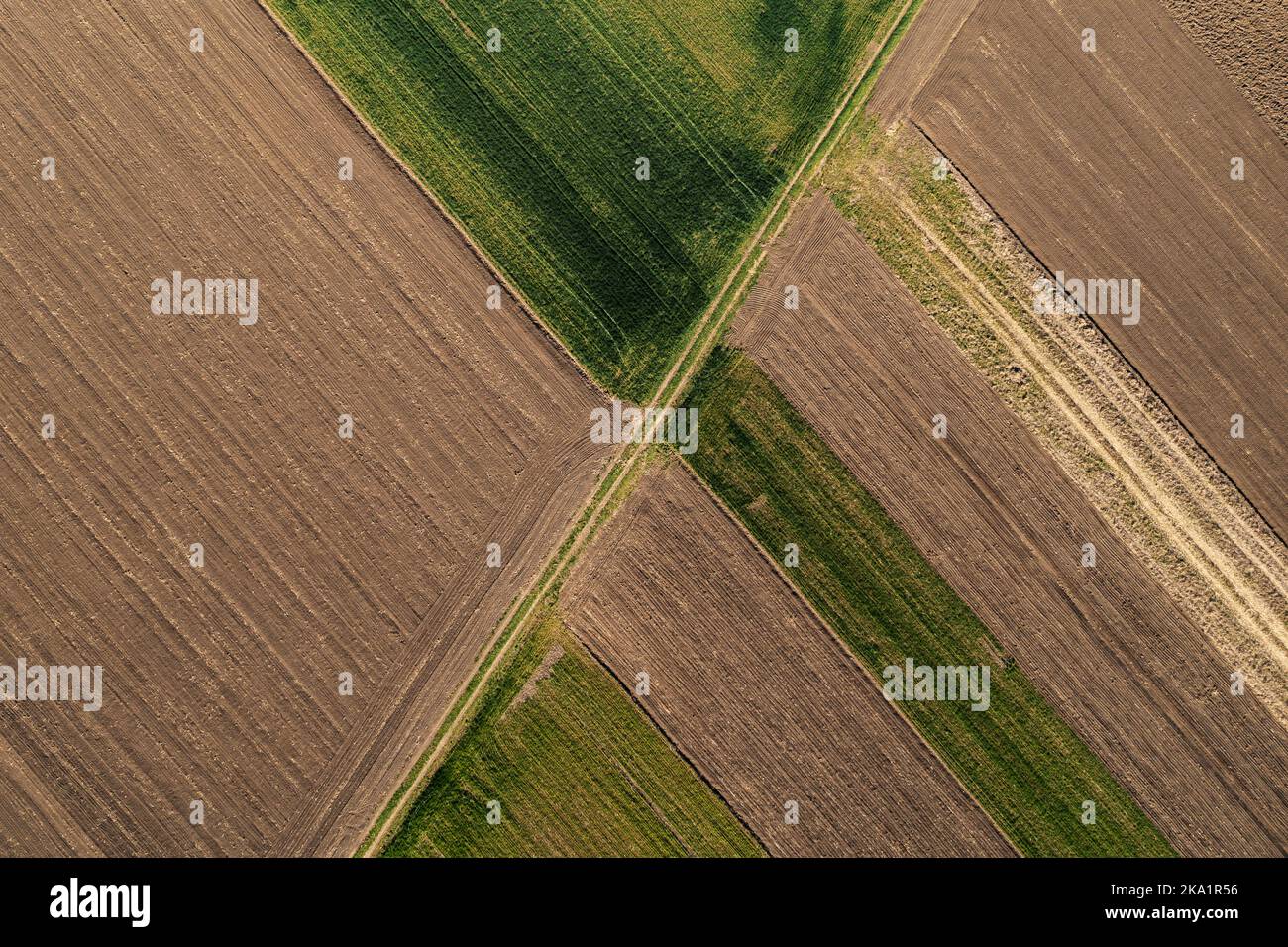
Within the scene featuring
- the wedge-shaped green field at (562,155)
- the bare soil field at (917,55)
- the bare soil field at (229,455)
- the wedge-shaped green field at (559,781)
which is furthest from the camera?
the bare soil field at (917,55)

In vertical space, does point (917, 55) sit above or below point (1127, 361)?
above

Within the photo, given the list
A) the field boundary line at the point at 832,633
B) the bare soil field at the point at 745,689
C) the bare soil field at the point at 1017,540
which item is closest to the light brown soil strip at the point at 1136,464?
the bare soil field at the point at 1017,540

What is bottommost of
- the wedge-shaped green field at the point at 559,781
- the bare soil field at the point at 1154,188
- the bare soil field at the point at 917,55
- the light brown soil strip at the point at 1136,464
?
the wedge-shaped green field at the point at 559,781

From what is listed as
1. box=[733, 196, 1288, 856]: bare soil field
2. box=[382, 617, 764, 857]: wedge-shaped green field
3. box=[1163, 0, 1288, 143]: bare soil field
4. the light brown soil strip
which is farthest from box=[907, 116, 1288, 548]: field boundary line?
box=[382, 617, 764, 857]: wedge-shaped green field

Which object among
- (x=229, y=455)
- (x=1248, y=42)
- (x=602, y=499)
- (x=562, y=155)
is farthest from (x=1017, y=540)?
(x=229, y=455)

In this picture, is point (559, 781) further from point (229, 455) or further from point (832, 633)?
point (229, 455)

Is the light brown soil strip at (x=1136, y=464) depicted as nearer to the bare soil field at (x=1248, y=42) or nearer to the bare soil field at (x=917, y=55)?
the bare soil field at (x=917, y=55)
